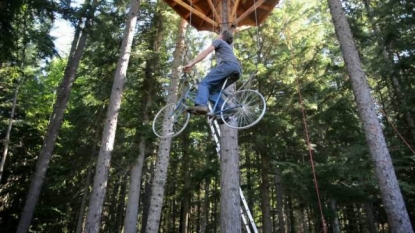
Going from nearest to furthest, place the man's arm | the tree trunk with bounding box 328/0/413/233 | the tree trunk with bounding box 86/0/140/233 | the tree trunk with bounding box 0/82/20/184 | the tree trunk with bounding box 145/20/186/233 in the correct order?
the man's arm → the tree trunk with bounding box 328/0/413/233 → the tree trunk with bounding box 86/0/140/233 → the tree trunk with bounding box 145/20/186/233 → the tree trunk with bounding box 0/82/20/184

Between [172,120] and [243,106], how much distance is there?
222 cm

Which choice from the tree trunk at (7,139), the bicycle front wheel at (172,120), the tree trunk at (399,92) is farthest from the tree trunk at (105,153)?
the tree trunk at (399,92)

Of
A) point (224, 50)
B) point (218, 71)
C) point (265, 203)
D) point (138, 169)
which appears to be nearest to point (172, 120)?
point (218, 71)

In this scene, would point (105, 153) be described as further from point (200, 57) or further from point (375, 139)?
point (375, 139)

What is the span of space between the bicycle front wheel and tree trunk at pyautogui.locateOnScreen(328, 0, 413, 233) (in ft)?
14.8

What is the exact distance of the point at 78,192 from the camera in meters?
18.5

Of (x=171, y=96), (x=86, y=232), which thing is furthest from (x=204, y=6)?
(x=86, y=232)

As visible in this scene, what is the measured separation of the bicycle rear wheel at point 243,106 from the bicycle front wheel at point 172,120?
0.92 meters

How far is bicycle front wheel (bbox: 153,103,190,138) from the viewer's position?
263 inches

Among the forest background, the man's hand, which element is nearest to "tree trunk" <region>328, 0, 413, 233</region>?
the forest background

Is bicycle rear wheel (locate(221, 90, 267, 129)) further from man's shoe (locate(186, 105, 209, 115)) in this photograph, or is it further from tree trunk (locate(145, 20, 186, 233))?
tree trunk (locate(145, 20, 186, 233))

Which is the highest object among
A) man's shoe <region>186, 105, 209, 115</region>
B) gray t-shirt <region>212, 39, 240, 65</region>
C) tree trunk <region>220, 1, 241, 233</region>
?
gray t-shirt <region>212, 39, 240, 65</region>

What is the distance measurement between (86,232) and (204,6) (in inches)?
289

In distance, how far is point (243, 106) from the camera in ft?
19.5
